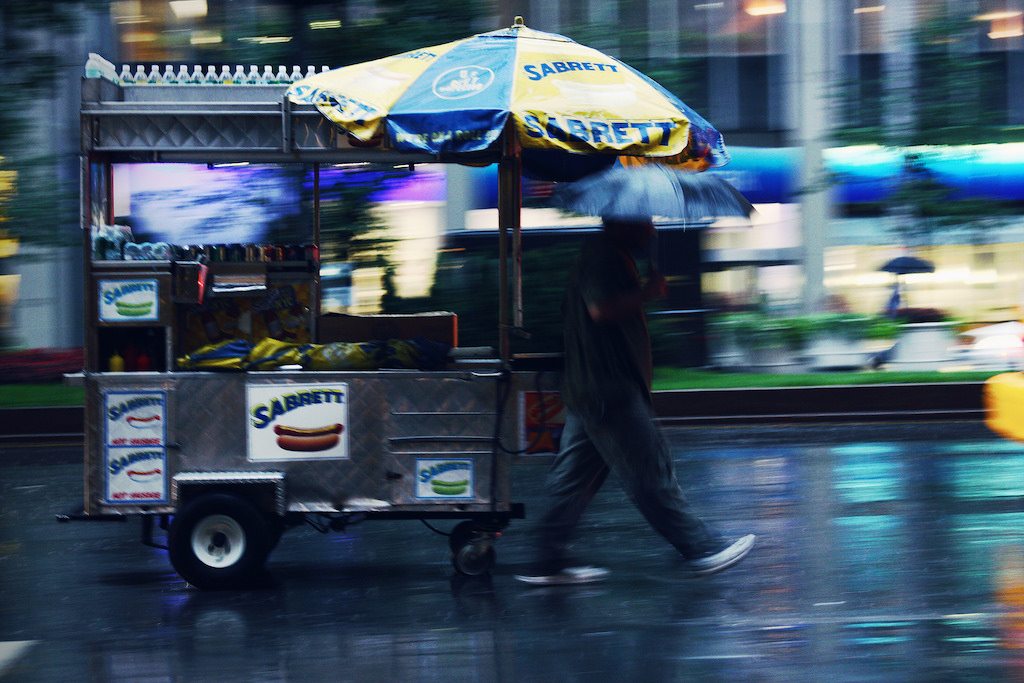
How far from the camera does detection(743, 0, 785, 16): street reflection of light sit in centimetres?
1917

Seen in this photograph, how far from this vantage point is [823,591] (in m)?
6.32

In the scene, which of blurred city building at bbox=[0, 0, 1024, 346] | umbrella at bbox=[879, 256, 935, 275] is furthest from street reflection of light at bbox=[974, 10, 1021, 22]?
umbrella at bbox=[879, 256, 935, 275]

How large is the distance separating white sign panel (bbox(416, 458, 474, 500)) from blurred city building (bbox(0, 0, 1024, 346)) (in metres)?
8.15

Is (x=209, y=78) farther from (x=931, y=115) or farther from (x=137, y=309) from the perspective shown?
(x=931, y=115)

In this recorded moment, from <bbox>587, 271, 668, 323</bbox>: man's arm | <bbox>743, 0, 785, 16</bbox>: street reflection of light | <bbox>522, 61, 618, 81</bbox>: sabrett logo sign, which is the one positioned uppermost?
<bbox>743, 0, 785, 16</bbox>: street reflection of light

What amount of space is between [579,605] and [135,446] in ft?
8.16

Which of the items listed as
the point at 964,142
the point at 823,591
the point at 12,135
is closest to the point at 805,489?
the point at 823,591

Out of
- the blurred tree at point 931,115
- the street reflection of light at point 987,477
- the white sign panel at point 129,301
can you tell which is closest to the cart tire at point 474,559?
the white sign panel at point 129,301

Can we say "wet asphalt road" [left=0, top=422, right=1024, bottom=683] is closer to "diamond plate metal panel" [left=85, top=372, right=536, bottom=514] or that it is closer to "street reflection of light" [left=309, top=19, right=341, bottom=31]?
"diamond plate metal panel" [left=85, top=372, right=536, bottom=514]

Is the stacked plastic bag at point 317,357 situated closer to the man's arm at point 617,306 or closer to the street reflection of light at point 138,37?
the man's arm at point 617,306

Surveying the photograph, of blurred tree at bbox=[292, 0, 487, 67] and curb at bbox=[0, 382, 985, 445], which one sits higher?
blurred tree at bbox=[292, 0, 487, 67]

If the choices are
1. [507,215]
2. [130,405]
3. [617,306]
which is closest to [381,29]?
[507,215]

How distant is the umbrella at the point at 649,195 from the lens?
20.1ft

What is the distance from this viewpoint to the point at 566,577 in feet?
21.5
